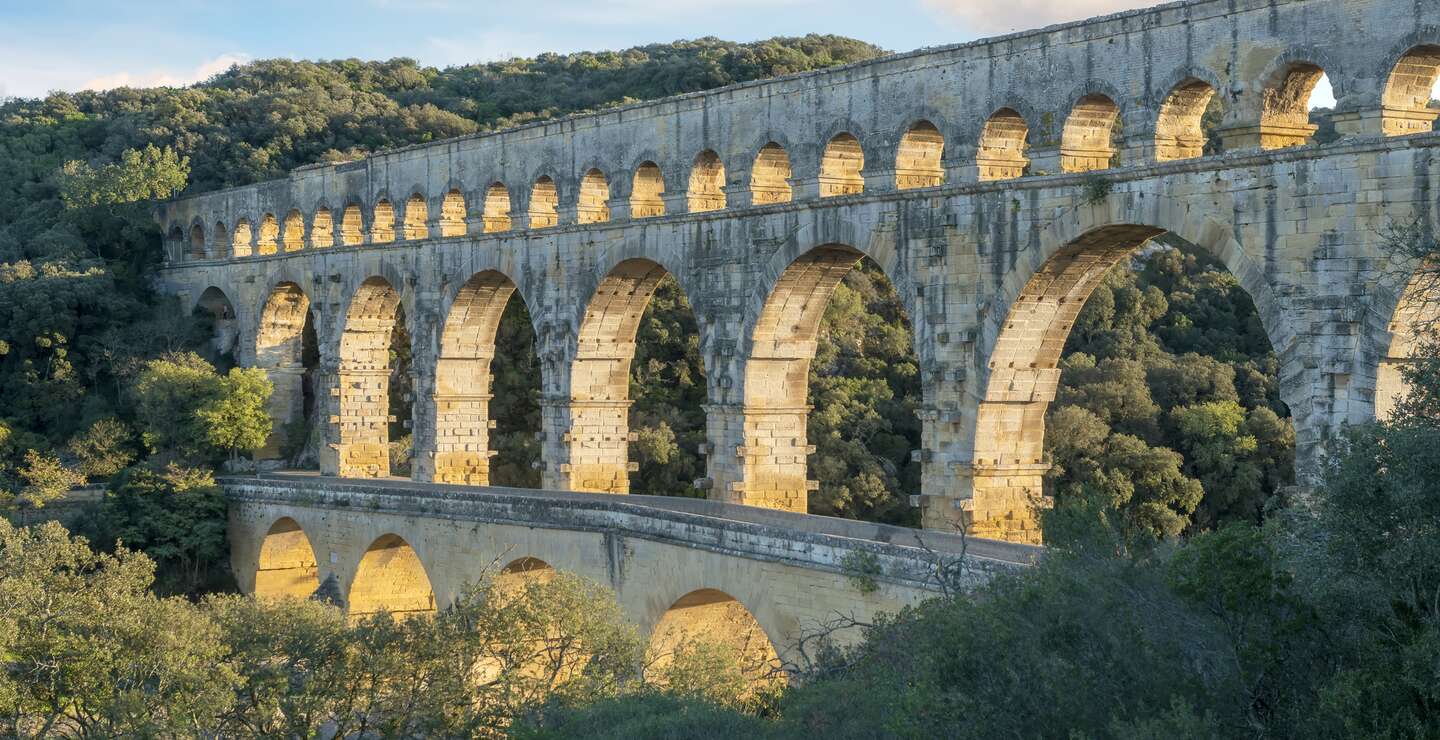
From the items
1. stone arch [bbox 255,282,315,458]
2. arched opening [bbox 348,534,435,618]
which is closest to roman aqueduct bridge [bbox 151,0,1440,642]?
arched opening [bbox 348,534,435,618]

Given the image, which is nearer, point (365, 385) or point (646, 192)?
point (646, 192)

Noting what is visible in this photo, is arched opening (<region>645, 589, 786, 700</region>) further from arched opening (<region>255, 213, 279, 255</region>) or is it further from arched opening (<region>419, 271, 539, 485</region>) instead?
arched opening (<region>255, 213, 279, 255</region>)

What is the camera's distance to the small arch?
1792cm

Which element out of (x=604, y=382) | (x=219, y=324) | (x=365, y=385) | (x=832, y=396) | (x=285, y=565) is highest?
(x=219, y=324)

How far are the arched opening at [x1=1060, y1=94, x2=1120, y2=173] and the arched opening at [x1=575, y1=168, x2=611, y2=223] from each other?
33.8ft

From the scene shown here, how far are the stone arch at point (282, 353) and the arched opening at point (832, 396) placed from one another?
40.0 feet

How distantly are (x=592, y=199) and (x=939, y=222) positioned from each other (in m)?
9.13

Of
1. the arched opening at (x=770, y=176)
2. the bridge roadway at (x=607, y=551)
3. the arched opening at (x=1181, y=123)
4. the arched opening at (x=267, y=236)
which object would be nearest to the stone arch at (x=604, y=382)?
the bridge roadway at (x=607, y=551)

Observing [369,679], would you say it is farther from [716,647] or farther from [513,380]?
[513,380]

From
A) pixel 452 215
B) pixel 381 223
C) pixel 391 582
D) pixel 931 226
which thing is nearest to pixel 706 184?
pixel 931 226

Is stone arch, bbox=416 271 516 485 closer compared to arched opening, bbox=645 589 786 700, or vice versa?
arched opening, bbox=645 589 786 700

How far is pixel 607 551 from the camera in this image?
23297 mm

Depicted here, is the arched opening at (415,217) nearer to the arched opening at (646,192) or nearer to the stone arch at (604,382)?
the stone arch at (604,382)

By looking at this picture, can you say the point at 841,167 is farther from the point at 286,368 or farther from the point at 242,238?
the point at 242,238
